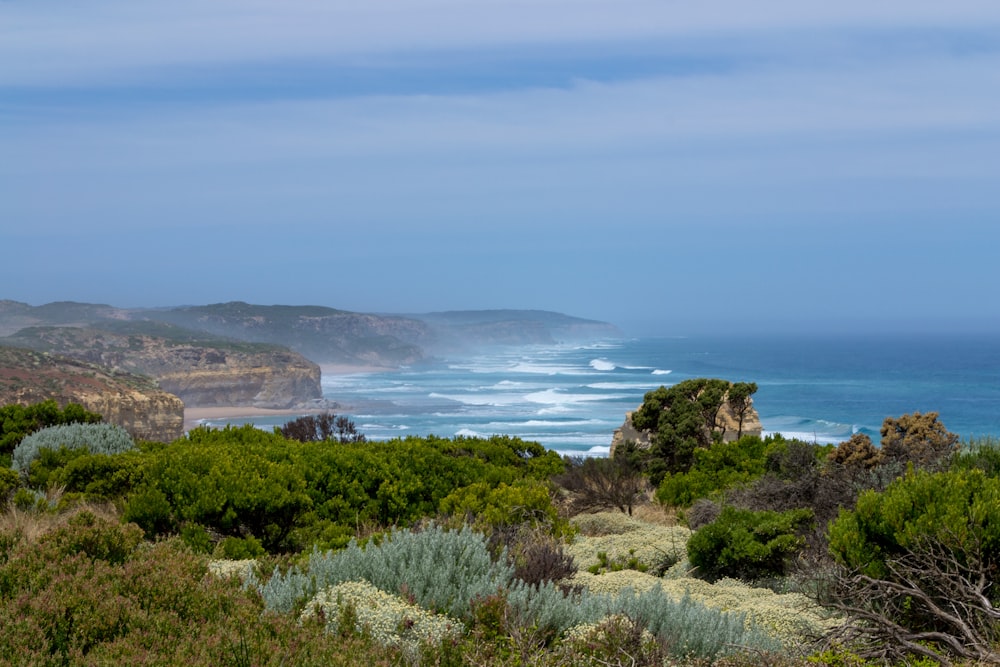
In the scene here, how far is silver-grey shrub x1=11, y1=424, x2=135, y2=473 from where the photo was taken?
41.8 feet

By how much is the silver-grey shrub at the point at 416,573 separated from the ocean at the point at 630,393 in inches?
1439

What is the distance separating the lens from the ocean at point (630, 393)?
61375 millimetres

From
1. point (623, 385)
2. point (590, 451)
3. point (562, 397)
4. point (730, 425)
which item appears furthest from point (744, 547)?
point (623, 385)

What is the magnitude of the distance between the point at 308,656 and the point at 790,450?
10.9 meters

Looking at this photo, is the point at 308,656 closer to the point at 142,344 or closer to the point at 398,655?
the point at 398,655

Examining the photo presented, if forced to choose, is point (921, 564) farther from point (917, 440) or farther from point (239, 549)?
point (917, 440)

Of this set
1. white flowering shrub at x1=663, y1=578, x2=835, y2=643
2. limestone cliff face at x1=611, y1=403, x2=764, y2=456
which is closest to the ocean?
limestone cliff face at x1=611, y1=403, x2=764, y2=456

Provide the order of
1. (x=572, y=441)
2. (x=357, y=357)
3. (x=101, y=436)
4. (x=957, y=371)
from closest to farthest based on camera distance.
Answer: (x=101, y=436), (x=572, y=441), (x=957, y=371), (x=357, y=357)

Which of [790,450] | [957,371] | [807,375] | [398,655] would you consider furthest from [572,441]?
[957,371]

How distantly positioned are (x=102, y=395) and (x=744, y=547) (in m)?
37.6

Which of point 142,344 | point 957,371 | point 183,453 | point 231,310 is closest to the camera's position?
point 183,453

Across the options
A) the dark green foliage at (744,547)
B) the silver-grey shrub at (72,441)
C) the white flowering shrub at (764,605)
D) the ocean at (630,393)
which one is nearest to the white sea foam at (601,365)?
the ocean at (630,393)

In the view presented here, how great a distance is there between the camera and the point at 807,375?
355 ft

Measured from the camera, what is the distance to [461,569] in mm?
5953
